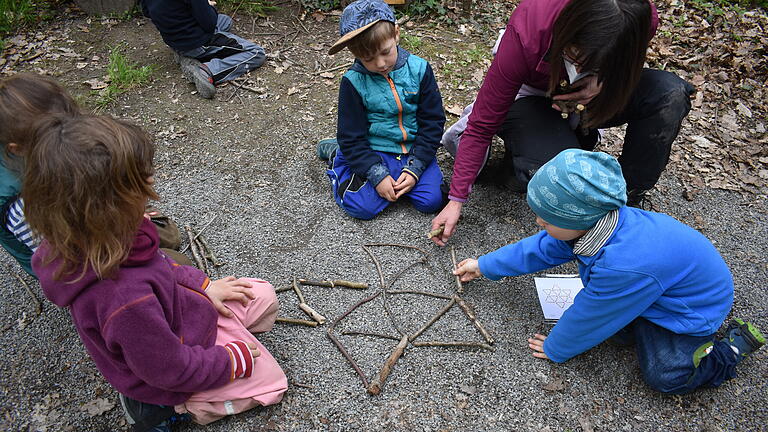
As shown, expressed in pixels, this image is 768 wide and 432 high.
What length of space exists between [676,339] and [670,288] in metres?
0.32

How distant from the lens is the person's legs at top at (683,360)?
2242mm

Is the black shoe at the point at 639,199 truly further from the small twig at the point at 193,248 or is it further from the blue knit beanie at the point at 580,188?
the small twig at the point at 193,248

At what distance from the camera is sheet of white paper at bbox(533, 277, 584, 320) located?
2.74 metres

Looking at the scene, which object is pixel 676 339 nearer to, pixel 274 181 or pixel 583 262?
pixel 583 262

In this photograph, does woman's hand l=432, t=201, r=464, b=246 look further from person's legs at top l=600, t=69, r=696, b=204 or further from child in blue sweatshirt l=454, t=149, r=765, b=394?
person's legs at top l=600, t=69, r=696, b=204

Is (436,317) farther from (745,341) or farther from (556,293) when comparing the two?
(745,341)

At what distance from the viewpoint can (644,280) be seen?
6.72 feet

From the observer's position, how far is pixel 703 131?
412cm

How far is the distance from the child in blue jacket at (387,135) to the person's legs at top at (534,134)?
1.79ft

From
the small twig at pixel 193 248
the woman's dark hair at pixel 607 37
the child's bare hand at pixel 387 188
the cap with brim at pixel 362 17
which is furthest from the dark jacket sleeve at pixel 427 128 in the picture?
the small twig at pixel 193 248

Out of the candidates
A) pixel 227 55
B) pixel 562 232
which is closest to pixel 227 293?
pixel 562 232

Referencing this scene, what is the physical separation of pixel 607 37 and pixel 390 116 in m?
1.59

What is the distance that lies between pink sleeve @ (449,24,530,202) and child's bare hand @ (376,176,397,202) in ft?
1.60

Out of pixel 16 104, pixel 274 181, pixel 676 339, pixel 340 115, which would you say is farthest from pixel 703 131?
pixel 16 104
